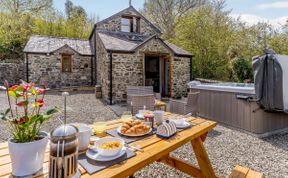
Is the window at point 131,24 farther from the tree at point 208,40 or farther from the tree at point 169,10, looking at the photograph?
the tree at point 169,10

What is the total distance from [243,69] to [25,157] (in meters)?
12.1

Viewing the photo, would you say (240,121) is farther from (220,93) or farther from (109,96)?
(109,96)

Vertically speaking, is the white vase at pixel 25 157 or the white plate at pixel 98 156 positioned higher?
the white vase at pixel 25 157

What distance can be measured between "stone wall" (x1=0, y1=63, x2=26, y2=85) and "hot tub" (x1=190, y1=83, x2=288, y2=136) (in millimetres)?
13419

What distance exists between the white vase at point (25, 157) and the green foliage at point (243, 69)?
1204 cm

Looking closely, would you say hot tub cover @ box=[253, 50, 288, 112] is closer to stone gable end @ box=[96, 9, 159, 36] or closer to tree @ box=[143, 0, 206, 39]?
stone gable end @ box=[96, 9, 159, 36]

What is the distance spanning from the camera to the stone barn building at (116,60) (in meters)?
8.96

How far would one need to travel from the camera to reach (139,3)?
18281mm

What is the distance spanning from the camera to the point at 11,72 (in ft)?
44.3

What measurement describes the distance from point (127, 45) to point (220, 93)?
5915 millimetres

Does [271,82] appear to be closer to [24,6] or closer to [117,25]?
[117,25]

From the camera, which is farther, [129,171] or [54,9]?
[54,9]

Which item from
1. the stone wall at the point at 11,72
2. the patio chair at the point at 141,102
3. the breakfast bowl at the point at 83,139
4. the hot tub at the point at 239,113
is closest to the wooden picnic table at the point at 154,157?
the breakfast bowl at the point at 83,139

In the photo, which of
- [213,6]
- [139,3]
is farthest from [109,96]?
[139,3]
